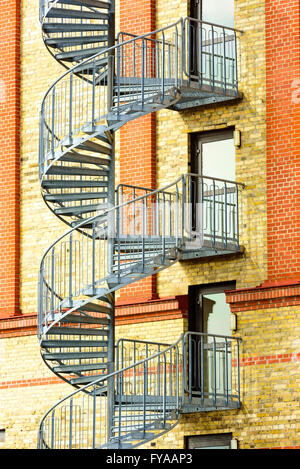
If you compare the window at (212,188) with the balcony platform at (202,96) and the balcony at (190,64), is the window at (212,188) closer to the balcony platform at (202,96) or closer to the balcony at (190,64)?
the balcony platform at (202,96)

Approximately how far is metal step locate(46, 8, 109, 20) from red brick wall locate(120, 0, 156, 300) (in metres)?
1.59

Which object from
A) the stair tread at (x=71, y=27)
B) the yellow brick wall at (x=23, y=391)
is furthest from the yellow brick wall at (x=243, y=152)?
the yellow brick wall at (x=23, y=391)

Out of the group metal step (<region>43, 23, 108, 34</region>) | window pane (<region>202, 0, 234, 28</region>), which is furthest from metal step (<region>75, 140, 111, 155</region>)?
window pane (<region>202, 0, 234, 28</region>)

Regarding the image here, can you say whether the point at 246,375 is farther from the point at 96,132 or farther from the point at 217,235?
the point at 96,132

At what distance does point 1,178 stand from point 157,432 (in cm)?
706

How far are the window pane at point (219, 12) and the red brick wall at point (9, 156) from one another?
438 cm

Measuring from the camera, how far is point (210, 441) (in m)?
20.9

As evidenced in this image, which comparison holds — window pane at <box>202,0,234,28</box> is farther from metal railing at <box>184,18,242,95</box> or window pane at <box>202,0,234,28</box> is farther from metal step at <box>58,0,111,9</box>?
metal step at <box>58,0,111,9</box>

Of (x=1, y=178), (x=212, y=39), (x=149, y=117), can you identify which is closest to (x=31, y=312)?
(x=1, y=178)

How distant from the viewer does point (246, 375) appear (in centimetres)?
2055

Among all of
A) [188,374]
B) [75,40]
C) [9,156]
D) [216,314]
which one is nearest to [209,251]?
[216,314]

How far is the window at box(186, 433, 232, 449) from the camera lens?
68.2 ft

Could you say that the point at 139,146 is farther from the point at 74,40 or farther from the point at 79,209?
the point at 74,40

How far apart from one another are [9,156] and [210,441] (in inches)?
283
